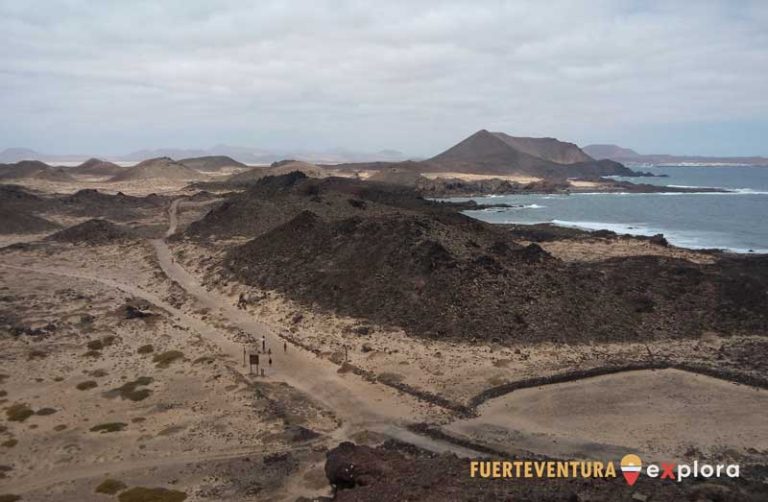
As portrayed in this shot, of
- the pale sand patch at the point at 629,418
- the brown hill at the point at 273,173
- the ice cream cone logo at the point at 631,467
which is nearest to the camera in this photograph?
the ice cream cone logo at the point at 631,467

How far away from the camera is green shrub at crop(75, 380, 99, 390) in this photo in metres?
31.2

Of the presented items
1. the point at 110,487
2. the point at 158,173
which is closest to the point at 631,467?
the point at 110,487

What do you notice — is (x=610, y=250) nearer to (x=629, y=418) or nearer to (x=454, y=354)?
(x=454, y=354)

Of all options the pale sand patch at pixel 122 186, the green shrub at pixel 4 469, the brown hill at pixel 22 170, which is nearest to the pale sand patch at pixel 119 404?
the green shrub at pixel 4 469

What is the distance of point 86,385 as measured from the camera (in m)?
31.4

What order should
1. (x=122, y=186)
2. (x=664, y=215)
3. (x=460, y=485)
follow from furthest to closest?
(x=122, y=186), (x=664, y=215), (x=460, y=485)

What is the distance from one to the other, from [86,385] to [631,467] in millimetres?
26841

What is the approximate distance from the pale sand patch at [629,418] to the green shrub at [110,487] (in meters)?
13.4

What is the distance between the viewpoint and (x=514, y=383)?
99.5 ft

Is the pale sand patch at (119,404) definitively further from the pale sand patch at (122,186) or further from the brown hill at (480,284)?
the pale sand patch at (122,186)

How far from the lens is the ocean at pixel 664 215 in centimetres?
8762

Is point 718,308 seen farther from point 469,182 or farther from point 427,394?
point 469,182

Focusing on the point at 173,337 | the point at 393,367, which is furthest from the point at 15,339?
the point at 393,367

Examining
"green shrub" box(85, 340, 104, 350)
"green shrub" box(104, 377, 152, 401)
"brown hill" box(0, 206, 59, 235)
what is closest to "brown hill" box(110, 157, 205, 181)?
"brown hill" box(0, 206, 59, 235)
